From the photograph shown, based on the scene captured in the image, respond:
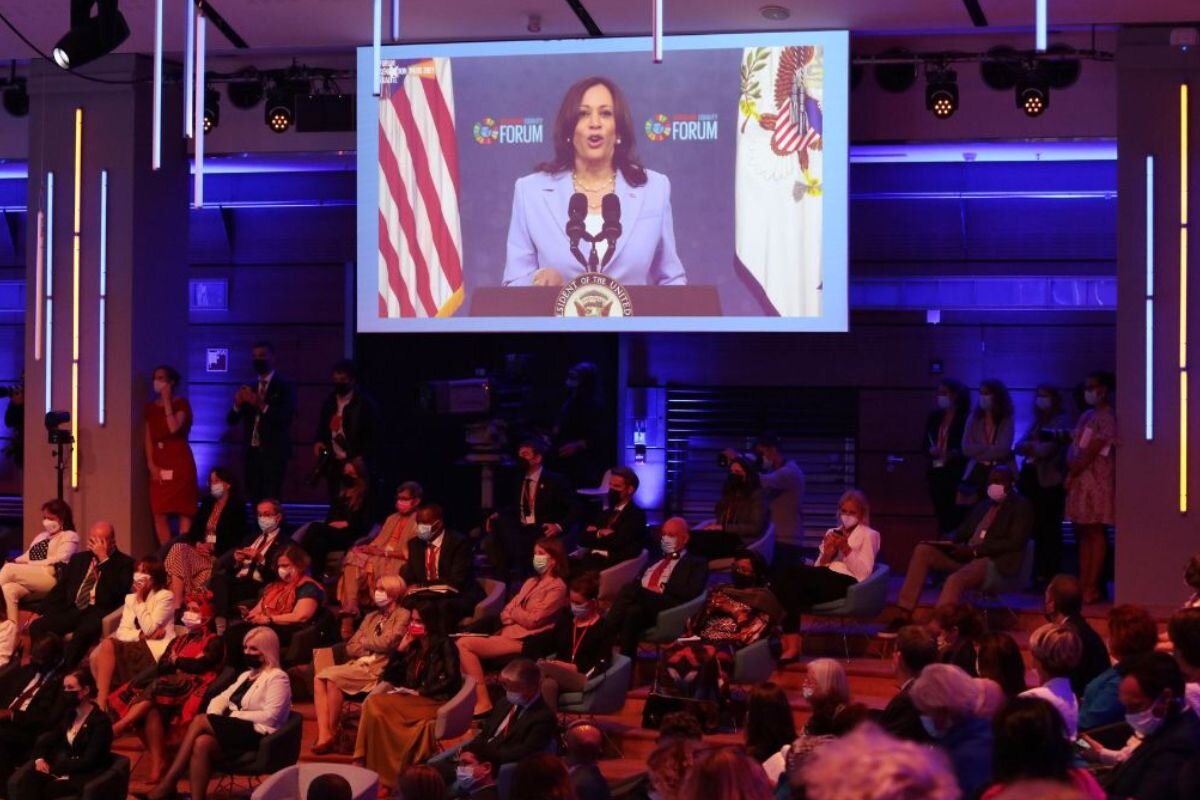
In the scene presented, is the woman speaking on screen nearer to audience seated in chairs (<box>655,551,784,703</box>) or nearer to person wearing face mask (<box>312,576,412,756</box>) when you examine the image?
audience seated in chairs (<box>655,551,784,703</box>)

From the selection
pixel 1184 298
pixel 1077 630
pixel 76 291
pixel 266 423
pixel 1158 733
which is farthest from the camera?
pixel 266 423

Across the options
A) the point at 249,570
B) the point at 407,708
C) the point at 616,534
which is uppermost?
the point at 616,534

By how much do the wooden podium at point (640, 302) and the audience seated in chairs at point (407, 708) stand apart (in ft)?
8.01

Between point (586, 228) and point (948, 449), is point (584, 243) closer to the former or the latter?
point (586, 228)

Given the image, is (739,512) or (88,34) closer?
(88,34)

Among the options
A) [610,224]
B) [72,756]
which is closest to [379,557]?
[610,224]

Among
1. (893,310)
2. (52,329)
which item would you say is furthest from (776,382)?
(52,329)

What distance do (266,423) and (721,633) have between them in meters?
4.20

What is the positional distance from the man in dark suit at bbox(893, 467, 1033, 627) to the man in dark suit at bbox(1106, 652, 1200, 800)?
4.12m

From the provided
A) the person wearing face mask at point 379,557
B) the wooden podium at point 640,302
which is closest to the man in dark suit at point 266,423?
the person wearing face mask at point 379,557

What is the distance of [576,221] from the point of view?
998 cm

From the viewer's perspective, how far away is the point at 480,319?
10070 mm

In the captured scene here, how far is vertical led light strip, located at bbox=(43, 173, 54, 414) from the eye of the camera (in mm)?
10859

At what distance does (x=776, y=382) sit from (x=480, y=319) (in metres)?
2.79
